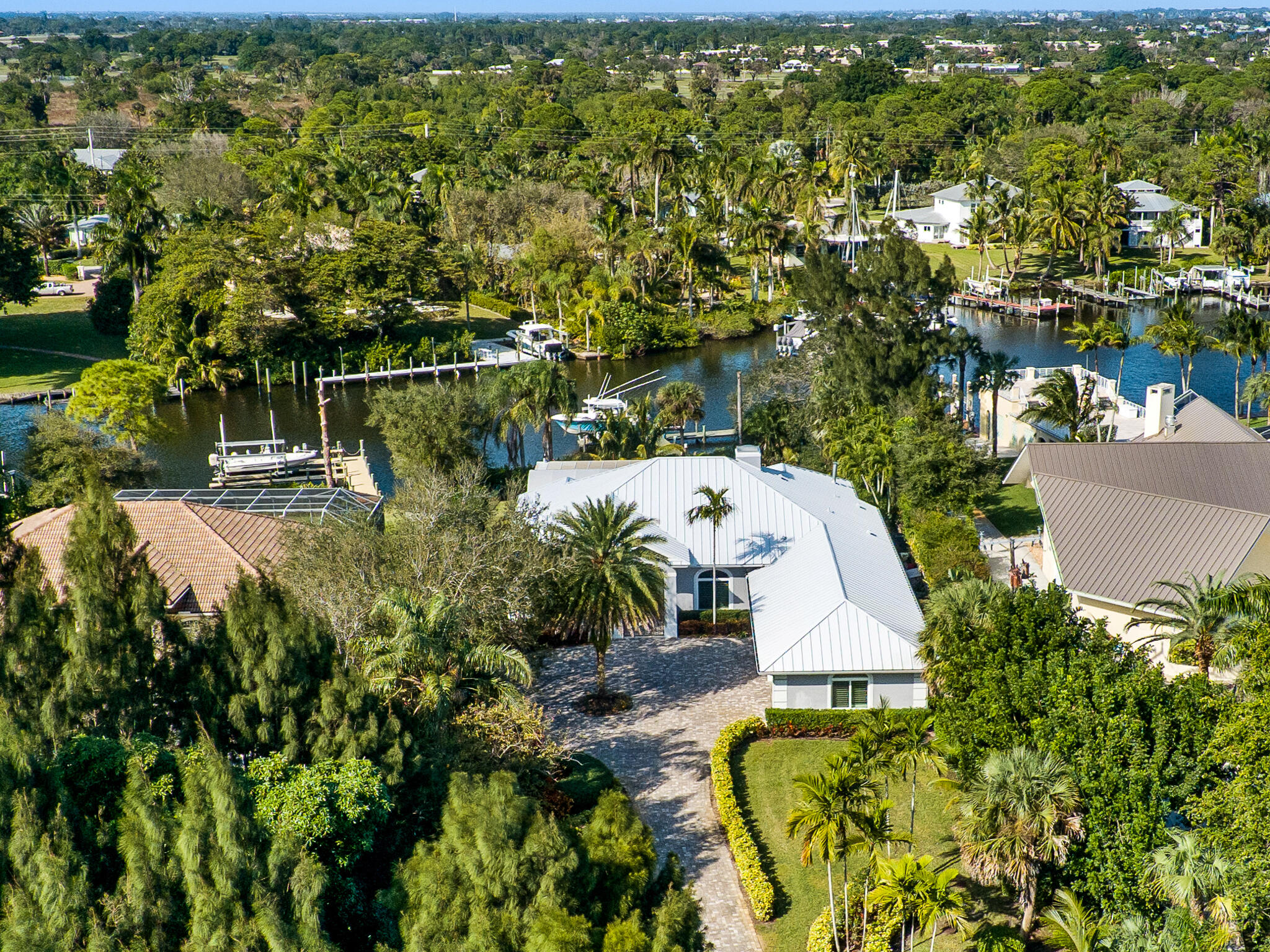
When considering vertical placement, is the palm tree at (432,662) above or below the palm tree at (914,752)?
above

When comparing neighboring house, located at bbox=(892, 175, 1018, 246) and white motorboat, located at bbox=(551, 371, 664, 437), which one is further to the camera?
neighboring house, located at bbox=(892, 175, 1018, 246)

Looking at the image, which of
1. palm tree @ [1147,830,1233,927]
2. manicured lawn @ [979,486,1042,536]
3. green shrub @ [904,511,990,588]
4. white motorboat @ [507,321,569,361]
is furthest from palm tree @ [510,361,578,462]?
palm tree @ [1147,830,1233,927]

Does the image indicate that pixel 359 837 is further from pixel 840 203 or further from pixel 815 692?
pixel 840 203

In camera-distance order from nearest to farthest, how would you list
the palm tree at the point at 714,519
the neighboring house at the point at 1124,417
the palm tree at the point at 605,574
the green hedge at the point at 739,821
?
1. the green hedge at the point at 739,821
2. the palm tree at the point at 605,574
3. the palm tree at the point at 714,519
4. the neighboring house at the point at 1124,417

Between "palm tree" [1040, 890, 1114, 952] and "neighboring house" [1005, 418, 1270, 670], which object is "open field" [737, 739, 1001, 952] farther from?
"neighboring house" [1005, 418, 1270, 670]

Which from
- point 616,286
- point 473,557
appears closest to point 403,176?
point 616,286

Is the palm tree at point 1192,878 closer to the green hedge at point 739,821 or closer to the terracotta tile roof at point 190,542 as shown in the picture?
the green hedge at point 739,821

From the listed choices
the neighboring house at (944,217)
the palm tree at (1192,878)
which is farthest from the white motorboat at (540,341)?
the palm tree at (1192,878)
